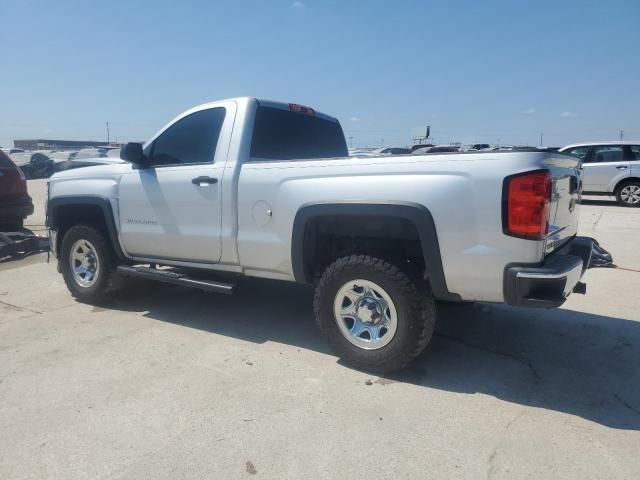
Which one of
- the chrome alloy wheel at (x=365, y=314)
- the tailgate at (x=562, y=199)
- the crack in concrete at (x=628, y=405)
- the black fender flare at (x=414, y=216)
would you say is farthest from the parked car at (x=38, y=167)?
the crack in concrete at (x=628, y=405)

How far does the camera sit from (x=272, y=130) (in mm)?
4285

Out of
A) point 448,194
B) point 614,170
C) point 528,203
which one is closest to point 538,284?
point 528,203

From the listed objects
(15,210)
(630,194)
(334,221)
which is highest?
(334,221)

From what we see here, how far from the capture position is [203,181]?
3.98 m

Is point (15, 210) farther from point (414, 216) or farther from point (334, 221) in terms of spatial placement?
point (414, 216)

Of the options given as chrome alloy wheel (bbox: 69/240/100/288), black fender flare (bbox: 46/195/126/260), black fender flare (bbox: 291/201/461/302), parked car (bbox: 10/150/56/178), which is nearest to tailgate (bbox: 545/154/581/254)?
black fender flare (bbox: 291/201/461/302)

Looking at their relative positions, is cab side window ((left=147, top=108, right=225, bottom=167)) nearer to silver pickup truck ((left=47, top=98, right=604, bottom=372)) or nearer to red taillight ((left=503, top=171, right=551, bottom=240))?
silver pickup truck ((left=47, top=98, right=604, bottom=372))

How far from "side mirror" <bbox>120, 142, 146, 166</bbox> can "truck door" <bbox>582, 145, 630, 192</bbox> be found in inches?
515

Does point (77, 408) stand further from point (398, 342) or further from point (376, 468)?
point (398, 342)

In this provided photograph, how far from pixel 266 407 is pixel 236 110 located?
97.2 inches

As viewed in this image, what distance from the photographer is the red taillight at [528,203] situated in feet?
8.84

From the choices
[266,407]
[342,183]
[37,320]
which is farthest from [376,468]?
[37,320]

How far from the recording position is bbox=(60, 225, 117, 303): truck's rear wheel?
4.88 metres

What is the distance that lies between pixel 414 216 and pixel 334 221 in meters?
0.68
